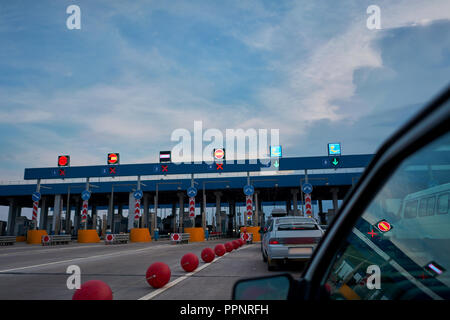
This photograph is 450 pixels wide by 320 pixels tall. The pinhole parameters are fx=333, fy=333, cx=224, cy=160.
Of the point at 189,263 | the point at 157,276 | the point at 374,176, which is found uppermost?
the point at 374,176

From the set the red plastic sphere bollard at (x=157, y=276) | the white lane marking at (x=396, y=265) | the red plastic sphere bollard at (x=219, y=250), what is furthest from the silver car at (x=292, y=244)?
the white lane marking at (x=396, y=265)

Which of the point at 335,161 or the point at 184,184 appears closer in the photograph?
the point at 335,161

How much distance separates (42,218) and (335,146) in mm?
39142

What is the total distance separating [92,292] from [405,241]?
3.66 m

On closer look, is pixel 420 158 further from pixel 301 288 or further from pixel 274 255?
pixel 274 255

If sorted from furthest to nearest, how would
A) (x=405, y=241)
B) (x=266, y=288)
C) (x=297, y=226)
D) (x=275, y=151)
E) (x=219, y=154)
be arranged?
1. (x=219, y=154)
2. (x=275, y=151)
3. (x=297, y=226)
4. (x=405, y=241)
5. (x=266, y=288)

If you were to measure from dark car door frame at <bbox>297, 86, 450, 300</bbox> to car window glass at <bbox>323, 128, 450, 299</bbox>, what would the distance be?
0.08 m

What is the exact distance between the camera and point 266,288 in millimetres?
1494

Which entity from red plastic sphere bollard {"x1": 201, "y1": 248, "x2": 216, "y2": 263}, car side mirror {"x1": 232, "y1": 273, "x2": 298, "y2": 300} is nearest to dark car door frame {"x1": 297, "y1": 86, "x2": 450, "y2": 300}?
car side mirror {"x1": 232, "y1": 273, "x2": 298, "y2": 300}

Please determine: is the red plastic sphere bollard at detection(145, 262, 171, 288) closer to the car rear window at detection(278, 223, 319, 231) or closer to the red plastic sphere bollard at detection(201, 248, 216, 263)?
the car rear window at detection(278, 223, 319, 231)

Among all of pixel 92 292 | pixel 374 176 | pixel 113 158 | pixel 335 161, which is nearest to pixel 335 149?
pixel 335 161

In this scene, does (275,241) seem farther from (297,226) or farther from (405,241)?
(405,241)

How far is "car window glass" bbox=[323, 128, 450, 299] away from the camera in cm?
152

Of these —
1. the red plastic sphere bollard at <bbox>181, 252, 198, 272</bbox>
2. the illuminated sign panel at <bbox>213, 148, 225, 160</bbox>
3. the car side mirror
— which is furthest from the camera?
the illuminated sign panel at <bbox>213, 148, 225, 160</bbox>
